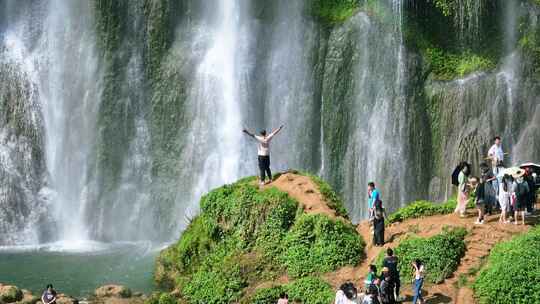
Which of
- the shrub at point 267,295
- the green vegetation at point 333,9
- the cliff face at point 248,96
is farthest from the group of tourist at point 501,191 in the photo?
the green vegetation at point 333,9

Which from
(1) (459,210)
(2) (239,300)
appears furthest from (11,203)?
(1) (459,210)

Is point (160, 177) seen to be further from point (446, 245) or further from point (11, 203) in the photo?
point (446, 245)

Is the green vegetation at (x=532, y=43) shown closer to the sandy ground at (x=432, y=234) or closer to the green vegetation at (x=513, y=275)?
the sandy ground at (x=432, y=234)

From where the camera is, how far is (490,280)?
54.1 feet

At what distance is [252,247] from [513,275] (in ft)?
22.8

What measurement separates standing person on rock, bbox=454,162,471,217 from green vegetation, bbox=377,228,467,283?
115 cm

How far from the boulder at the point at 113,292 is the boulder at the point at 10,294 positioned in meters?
2.19

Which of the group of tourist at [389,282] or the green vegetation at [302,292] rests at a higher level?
A: the group of tourist at [389,282]

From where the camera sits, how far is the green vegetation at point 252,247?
18.9 meters

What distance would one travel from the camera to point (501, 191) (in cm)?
1845

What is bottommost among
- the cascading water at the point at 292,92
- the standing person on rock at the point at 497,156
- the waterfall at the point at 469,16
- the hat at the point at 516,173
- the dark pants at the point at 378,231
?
the dark pants at the point at 378,231

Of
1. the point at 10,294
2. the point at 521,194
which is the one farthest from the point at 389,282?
the point at 10,294

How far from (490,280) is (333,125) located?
17.1 metres

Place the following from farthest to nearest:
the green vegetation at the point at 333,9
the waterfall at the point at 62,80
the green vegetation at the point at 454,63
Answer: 1. the waterfall at the point at 62,80
2. the green vegetation at the point at 333,9
3. the green vegetation at the point at 454,63
